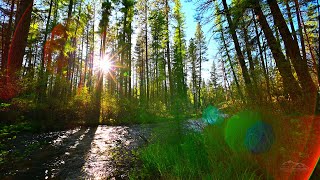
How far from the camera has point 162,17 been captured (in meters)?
24.8

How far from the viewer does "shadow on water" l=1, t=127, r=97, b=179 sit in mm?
4621

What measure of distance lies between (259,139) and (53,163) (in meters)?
5.05

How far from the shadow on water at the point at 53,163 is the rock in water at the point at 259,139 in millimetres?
3745

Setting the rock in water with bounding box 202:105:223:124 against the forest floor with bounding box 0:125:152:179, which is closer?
the forest floor with bounding box 0:125:152:179

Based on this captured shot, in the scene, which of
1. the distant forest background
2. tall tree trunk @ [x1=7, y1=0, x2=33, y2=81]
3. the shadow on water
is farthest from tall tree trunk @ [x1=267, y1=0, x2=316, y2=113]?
tall tree trunk @ [x1=7, y1=0, x2=33, y2=81]

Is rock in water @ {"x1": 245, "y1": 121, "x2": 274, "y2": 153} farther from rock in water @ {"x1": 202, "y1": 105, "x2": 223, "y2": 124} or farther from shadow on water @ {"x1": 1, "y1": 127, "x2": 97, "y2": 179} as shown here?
shadow on water @ {"x1": 1, "y1": 127, "x2": 97, "y2": 179}

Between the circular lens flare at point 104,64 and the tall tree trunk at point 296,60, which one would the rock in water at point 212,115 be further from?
the circular lens flare at point 104,64

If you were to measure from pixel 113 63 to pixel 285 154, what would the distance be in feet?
78.2

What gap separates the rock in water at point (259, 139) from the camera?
3410mm

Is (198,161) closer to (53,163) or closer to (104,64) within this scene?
(53,163)

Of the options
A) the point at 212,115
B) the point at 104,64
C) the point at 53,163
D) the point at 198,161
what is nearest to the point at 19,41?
the point at 53,163

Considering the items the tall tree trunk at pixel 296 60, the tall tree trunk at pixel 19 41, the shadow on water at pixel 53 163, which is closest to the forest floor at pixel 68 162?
the shadow on water at pixel 53 163

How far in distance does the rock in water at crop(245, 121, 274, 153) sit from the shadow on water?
375cm

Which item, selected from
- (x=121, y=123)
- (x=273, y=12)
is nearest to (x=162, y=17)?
(x=121, y=123)
